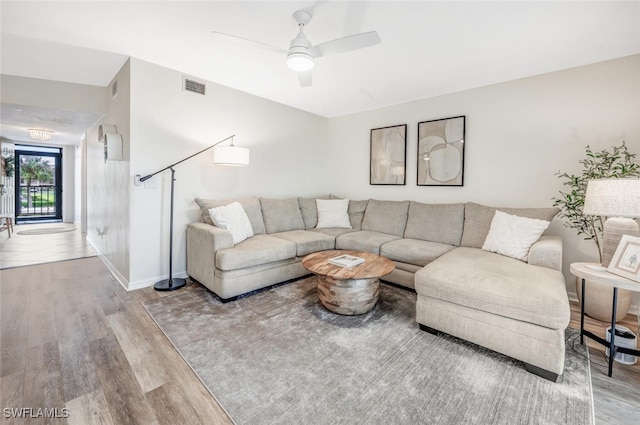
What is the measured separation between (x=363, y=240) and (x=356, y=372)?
6.16 feet

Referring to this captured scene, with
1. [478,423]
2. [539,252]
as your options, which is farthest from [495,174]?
[478,423]

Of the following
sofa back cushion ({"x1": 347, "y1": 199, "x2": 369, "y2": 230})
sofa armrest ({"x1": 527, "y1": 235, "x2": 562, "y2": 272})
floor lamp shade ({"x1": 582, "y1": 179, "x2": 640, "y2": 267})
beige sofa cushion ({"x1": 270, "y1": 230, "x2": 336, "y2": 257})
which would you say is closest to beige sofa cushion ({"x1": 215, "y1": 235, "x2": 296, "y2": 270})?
beige sofa cushion ({"x1": 270, "y1": 230, "x2": 336, "y2": 257})

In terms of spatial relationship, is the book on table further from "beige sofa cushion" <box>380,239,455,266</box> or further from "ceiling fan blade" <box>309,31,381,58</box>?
"ceiling fan blade" <box>309,31,381,58</box>

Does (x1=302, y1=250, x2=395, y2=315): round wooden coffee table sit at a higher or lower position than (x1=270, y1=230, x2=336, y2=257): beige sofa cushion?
lower

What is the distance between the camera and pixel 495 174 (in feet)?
11.1

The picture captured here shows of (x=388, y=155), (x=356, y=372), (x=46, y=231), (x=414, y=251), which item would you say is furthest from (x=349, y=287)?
(x=46, y=231)

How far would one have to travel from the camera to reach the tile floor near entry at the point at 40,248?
155 inches

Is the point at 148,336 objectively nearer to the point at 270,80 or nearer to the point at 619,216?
the point at 270,80

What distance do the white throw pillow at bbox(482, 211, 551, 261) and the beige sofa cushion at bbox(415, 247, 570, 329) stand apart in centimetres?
21

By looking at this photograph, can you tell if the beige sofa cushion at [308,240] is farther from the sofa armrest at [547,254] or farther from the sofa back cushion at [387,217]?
the sofa armrest at [547,254]

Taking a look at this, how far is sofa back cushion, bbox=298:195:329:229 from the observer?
4.23 m

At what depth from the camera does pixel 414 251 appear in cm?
301

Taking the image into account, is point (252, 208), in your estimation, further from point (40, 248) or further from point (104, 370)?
point (40, 248)

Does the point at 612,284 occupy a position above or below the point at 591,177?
below
